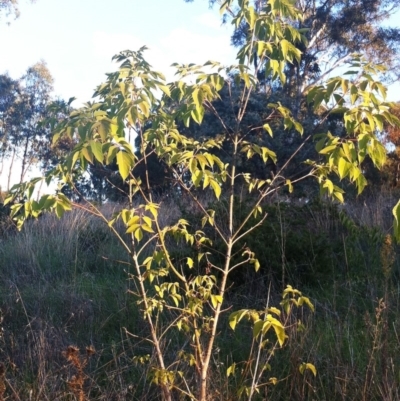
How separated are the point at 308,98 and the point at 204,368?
4.46 ft

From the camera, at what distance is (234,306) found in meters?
5.24

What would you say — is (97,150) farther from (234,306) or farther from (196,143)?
(234,306)

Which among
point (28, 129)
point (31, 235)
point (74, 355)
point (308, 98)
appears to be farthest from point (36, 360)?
point (28, 129)

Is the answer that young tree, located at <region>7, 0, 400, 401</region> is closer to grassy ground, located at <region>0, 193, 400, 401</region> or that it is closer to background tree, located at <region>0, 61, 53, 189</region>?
grassy ground, located at <region>0, 193, 400, 401</region>

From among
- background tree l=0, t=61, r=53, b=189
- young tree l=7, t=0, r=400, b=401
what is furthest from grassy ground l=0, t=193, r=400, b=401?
background tree l=0, t=61, r=53, b=189

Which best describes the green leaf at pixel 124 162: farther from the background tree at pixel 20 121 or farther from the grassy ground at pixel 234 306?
the background tree at pixel 20 121

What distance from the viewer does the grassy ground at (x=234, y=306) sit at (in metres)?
3.61

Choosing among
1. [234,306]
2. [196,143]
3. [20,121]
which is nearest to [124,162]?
[196,143]

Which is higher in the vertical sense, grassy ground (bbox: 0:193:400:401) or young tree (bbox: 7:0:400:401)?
young tree (bbox: 7:0:400:401)

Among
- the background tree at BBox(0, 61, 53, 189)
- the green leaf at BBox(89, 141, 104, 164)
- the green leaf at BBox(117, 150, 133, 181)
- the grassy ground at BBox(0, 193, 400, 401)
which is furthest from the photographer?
the background tree at BBox(0, 61, 53, 189)

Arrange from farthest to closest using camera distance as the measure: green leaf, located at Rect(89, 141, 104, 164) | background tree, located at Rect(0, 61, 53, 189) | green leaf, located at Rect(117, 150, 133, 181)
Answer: background tree, located at Rect(0, 61, 53, 189)
green leaf, located at Rect(117, 150, 133, 181)
green leaf, located at Rect(89, 141, 104, 164)

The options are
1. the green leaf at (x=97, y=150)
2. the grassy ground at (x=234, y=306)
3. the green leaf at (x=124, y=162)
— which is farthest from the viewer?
the grassy ground at (x=234, y=306)

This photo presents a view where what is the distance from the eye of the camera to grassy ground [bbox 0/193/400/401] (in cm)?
361

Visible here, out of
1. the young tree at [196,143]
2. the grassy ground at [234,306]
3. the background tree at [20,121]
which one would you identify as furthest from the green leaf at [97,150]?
the background tree at [20,121]
